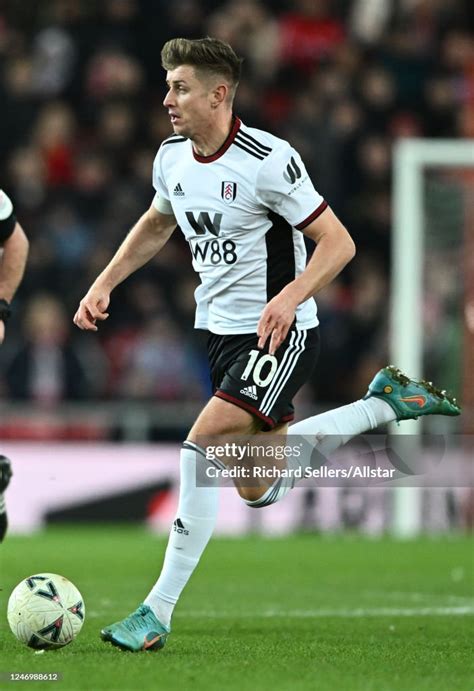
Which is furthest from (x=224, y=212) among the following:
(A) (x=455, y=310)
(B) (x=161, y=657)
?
(A) (x=455, y=310)

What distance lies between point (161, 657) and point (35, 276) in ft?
30.0

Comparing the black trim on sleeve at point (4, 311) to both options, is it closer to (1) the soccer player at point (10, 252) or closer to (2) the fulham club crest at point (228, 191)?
(1) the soccer player at point (10, 252)

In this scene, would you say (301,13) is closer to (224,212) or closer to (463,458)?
(463,458)

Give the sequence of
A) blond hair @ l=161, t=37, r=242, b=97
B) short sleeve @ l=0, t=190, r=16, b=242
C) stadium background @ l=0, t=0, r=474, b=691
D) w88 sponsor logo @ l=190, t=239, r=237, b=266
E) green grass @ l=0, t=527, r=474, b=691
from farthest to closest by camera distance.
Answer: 1. stadium background @ l=0, t=0, r=474, b=691
2. w88 sponsor logo @ l=190, t=239, r=237, b=266
3. short sleeve @ l=0, t=190, r=16, b=242
4. blond hair @ l=161, t=37, r=242, b=97
5. green grass @ l=0, t=527, r=474, b=691

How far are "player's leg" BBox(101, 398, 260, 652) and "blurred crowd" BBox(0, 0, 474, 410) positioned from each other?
8.00m

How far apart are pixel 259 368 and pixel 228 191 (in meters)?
0.77

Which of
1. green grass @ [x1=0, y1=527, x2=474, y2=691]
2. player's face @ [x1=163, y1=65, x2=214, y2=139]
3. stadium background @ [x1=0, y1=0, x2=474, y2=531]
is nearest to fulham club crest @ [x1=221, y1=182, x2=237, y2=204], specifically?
player's face @ [x1=163, y1=65, x2=214, y2=139]

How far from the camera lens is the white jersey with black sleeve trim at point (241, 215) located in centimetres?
622

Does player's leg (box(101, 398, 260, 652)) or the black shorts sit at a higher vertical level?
the black shorts

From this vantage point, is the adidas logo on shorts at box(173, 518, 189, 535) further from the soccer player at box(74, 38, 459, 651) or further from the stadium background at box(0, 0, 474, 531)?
the stadium background at box(0, 0, 474, 531)

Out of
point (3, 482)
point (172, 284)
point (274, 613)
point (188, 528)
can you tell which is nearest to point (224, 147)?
point (188, 528)

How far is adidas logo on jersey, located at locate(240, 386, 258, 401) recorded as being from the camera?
20.4 ft

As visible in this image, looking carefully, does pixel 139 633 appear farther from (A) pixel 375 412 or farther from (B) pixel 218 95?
(B) pixel 218 95

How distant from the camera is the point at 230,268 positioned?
21.1 feet
